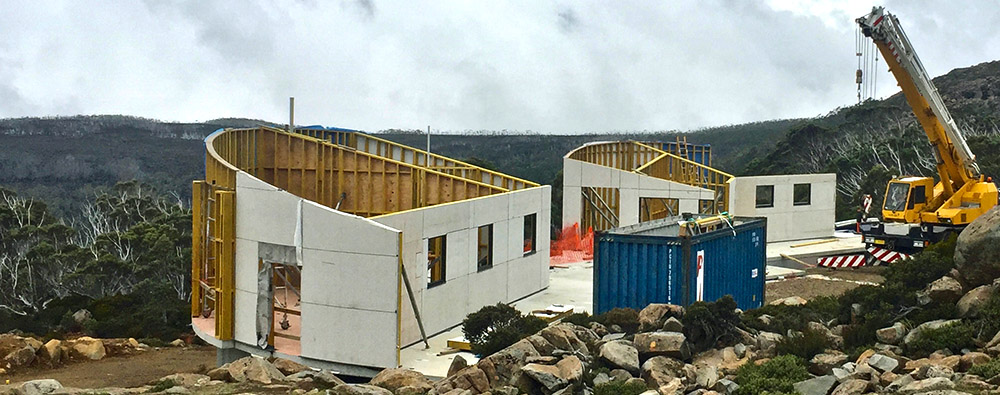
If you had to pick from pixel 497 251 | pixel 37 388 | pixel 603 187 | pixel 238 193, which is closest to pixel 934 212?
pixel 603 187

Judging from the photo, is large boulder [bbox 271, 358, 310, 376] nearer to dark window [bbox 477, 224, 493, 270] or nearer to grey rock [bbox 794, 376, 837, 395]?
dark window [bbox 477, 224, 493, 270]

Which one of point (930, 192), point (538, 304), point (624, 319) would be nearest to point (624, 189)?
point (930, 192)

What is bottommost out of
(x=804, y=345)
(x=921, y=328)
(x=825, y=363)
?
(x=825, y=363)

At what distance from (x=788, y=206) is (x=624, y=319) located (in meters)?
21.9

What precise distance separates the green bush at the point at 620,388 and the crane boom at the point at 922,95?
15.3m

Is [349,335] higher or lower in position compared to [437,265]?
lower

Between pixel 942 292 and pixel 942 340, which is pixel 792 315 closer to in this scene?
pixel 942 292

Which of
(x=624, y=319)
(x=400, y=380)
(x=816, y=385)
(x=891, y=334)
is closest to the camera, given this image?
(x=816, y=385)

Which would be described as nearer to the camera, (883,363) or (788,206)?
(883,363)

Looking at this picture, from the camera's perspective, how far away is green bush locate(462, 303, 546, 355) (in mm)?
16969

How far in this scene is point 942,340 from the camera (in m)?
14.1

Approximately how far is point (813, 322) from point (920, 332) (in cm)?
198

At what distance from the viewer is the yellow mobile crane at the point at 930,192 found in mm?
27156

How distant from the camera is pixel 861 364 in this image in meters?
13.5
